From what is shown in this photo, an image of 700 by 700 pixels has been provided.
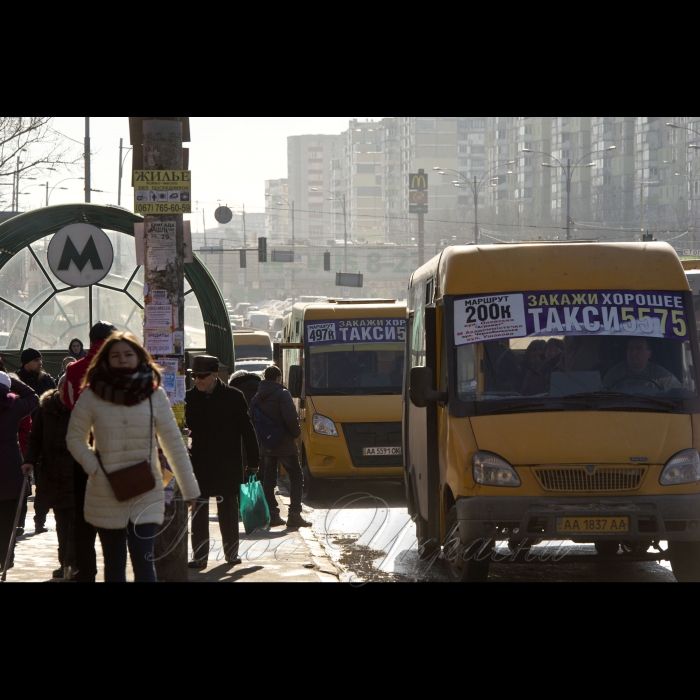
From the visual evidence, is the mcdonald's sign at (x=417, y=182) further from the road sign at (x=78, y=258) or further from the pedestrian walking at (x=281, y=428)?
the pedestrian walking at (x=281, y=428)

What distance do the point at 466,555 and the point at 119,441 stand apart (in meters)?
2.97

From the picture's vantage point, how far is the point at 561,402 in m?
7.95

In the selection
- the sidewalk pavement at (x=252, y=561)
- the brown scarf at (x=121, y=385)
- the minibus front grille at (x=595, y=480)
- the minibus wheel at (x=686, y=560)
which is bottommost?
the sidewalk pavement at (x=252, y=561)

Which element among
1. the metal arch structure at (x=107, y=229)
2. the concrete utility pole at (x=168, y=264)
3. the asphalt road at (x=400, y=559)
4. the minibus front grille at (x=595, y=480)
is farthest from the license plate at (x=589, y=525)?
the metal arch structure at (x=107, y=229)

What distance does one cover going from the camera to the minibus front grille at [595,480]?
25.0 ft

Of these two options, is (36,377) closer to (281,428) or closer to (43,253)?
(281,428)

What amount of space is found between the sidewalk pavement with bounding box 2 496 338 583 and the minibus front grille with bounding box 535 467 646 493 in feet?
5.60

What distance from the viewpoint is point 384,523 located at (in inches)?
503

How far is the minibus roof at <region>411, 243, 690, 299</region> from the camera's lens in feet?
27.1

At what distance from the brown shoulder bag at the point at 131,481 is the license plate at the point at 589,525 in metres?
2.94

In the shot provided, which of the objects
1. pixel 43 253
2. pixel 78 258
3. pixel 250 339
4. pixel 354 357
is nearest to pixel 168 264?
pixel 78 258

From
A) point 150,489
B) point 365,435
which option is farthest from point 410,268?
point 150,489

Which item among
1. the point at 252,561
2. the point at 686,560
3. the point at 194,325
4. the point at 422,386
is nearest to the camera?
the point at 686,560

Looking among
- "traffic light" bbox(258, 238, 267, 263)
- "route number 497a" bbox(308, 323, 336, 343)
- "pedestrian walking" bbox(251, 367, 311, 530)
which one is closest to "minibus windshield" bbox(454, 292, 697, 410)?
"pedestrian walking" bbox(251, 367, 311, 530)
